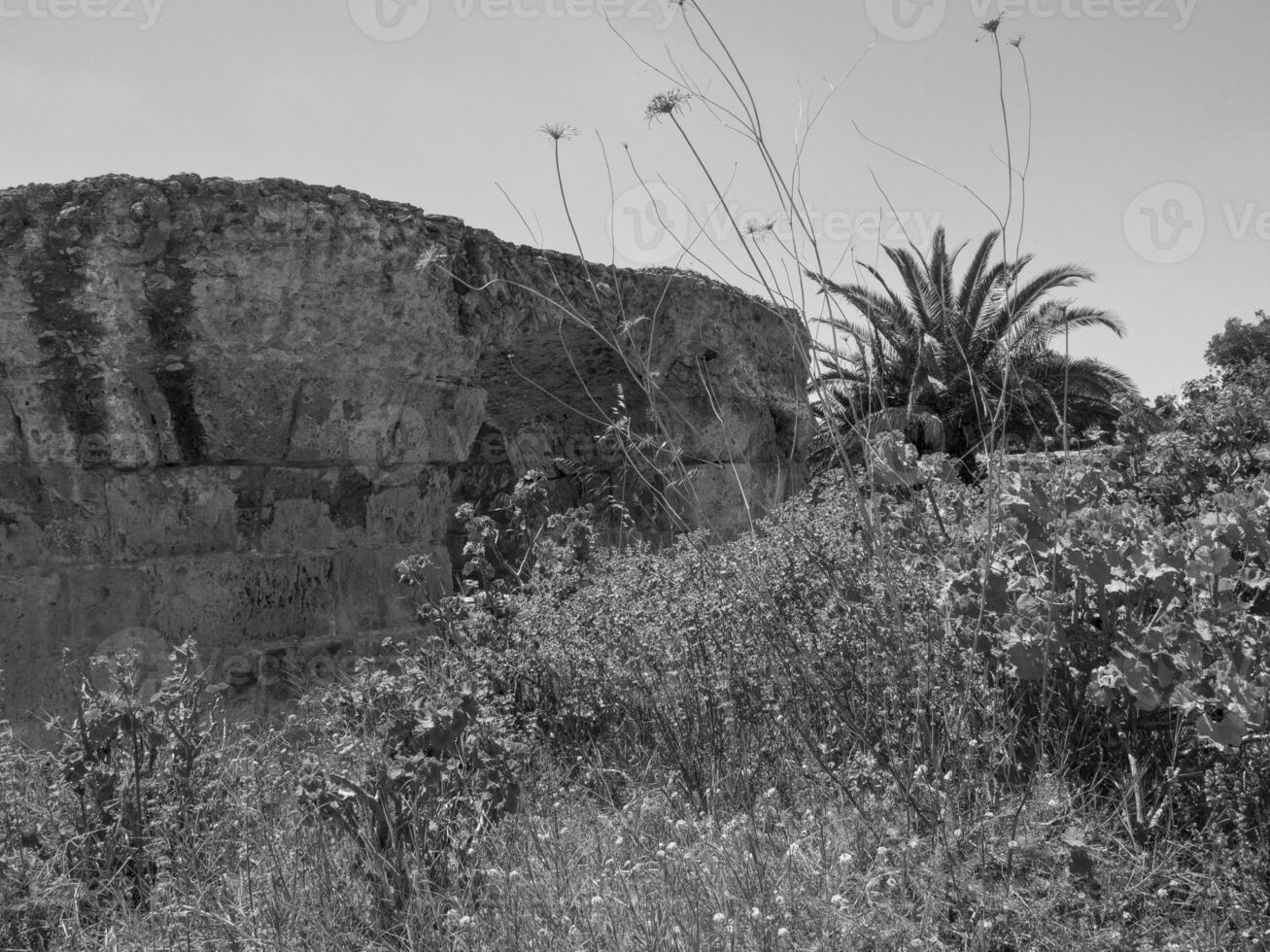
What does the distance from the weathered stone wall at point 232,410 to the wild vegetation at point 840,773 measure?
137cm

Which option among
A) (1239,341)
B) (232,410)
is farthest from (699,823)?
(1239,341)

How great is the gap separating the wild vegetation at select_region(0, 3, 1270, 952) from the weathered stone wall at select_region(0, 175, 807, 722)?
53.8 inches

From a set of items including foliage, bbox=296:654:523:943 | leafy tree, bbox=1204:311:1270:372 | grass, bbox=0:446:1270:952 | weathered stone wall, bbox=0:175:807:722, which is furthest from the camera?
leafy tree, bbox=1204:311:1270:372

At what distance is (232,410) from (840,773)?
3255mm

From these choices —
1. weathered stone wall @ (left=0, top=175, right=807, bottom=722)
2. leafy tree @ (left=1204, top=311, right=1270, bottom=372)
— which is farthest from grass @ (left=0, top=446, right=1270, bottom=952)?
leafy tree @ (left=1204, top=311, right=1270, bottom=372)

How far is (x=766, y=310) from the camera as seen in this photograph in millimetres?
7570

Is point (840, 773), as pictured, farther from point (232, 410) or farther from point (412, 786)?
point (232, 410)

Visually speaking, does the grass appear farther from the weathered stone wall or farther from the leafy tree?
the leafy tree

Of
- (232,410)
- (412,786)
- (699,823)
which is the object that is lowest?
(699,823)

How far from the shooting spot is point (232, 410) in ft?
15.6

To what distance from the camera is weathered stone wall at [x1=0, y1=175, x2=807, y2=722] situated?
4348mm

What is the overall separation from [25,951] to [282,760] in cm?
130

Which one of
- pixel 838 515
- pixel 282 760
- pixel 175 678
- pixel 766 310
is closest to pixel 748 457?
pixel 766 310

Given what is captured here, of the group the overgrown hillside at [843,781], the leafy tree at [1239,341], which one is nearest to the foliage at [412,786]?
the overgrown hillside at [843,781]
